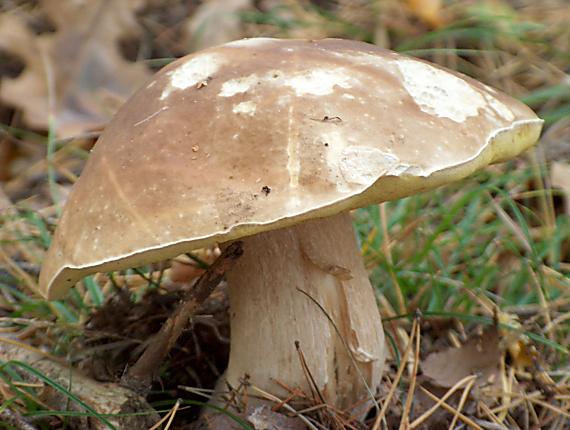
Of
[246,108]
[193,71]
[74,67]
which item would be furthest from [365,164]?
[74,67]

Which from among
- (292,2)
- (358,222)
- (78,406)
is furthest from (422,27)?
(78,406)

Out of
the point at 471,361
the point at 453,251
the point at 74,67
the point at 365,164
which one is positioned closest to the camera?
the point at 365,164

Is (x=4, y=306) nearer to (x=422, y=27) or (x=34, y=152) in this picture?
(x=34, y=152)

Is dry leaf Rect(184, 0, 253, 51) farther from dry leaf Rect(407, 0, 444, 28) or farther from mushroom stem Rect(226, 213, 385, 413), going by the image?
mushroom stem Rect(226, 213, 385, 413)

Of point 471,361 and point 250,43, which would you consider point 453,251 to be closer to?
point 471,361

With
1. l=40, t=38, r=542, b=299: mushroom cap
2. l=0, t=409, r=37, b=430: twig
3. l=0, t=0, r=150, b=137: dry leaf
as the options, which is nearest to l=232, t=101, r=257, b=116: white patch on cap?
l=40, t=38, r=542, b=299: mushroom cap

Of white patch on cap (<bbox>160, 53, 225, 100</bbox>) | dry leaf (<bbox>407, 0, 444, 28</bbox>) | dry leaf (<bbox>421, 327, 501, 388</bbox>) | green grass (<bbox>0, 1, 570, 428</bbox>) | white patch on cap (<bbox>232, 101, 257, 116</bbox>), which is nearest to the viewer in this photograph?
white patch on cap (<bbox>232, 101, 257, 116</bbox>)

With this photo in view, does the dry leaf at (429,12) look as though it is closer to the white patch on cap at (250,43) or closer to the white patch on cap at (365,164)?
the white patch on cap at (250,43)
